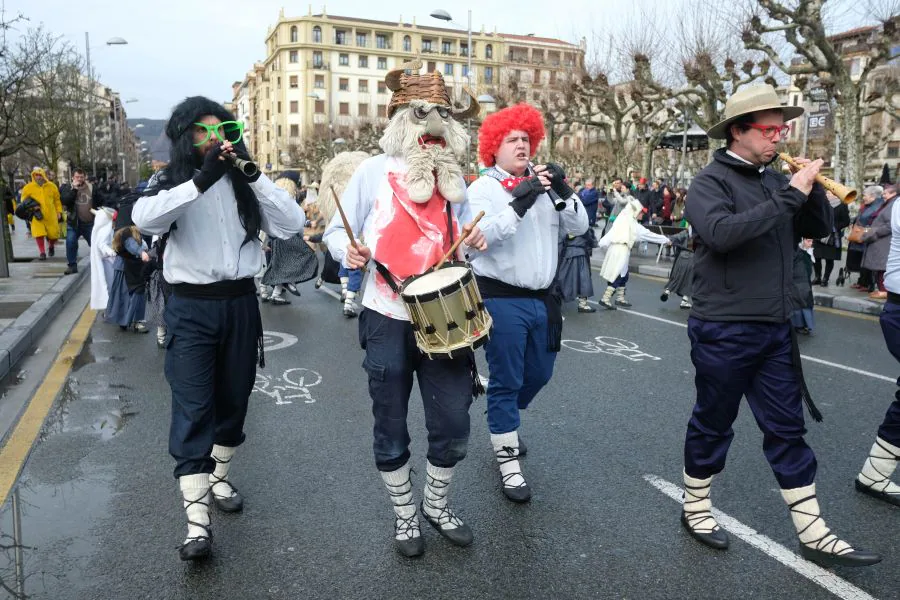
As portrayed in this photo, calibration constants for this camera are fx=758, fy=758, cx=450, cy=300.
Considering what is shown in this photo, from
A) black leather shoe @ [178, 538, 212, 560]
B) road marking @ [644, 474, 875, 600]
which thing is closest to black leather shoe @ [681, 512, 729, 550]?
road marking @ [644, 474, 875, 600]

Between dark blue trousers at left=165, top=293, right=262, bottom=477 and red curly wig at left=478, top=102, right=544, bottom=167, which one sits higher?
red curly wig at left=478, top=102, right=544, bottom=167

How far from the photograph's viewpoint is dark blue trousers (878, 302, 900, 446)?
12.8 feet

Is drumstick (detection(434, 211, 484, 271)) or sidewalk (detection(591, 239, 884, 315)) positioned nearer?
drumstick (detection(434, 211, 484, 271))

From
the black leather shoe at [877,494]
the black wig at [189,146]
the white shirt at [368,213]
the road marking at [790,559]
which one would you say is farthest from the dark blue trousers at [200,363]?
Answer: the black leather shoe at [877,494]

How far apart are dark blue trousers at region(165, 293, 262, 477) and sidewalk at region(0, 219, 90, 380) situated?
13.4 ft

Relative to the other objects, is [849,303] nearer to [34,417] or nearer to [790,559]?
[790,559]

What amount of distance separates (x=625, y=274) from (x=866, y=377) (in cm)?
450

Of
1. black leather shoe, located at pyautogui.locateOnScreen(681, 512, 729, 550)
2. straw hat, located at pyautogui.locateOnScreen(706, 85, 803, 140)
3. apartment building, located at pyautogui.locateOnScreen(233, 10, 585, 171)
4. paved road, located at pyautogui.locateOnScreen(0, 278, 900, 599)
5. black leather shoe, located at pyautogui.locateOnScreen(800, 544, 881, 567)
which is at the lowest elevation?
paved road, located at pyautogui.locateOnScreen(0, 278, 900, 599)

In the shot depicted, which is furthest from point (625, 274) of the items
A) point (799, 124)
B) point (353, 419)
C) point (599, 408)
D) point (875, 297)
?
point (799, 124)

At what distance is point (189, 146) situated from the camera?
132 inches

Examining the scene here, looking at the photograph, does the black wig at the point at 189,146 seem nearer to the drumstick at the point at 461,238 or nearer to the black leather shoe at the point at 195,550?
the drumstick at the point at 461,238

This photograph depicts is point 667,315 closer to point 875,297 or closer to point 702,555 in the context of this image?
point 875,297

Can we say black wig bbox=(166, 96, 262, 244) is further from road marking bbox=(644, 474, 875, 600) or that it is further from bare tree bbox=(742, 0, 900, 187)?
bare tree bbox=(742, 0, 900, 187)

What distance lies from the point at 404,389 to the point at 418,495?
968 millimetres
